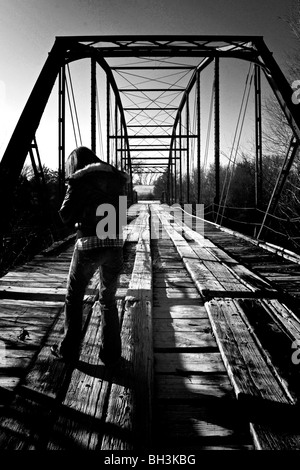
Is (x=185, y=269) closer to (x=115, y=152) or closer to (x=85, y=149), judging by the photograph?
(x=85, y=149)

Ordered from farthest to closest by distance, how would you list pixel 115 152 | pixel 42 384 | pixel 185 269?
pixel 115 152, pixel 185 269, pixel 42 384

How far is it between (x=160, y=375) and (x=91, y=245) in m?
0.95

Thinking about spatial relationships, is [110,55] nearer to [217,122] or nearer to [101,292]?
[217,122]

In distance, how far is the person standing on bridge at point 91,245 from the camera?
2217 millimetres

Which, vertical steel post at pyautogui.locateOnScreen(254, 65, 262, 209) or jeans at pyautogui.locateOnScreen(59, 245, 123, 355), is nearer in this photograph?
jeans at pyautogui.locateOnScreen(59, 245, 123, 355)

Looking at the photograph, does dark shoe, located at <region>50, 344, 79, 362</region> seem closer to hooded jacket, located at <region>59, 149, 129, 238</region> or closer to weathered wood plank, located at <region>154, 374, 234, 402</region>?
weathered wood plank, located at <region>154, 374, 234, 402</region>

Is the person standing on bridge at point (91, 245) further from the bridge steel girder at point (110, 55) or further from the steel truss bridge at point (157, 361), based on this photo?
the bridge steel girder at point (110, 55)


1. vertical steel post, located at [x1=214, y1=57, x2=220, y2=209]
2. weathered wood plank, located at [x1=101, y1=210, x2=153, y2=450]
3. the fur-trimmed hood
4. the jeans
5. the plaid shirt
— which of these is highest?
vertical steel post, located at [x1=214, y1=57, x2=220, y2=209]

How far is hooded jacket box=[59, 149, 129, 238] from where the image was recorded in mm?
2205

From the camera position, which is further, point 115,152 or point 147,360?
point 115,152

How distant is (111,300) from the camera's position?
7.72ft

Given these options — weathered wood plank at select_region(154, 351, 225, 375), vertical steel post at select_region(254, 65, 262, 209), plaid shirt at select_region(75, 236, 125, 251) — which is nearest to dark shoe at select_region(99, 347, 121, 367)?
weathered wood plank at select_region(154, 351, 225, 375)
